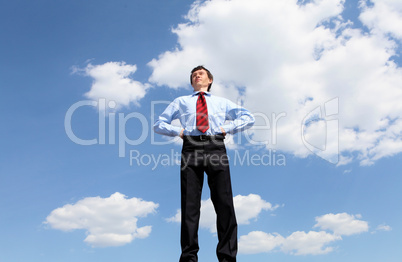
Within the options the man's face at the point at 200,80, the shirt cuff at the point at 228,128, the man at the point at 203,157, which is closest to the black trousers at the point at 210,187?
the man at the point at 203,157

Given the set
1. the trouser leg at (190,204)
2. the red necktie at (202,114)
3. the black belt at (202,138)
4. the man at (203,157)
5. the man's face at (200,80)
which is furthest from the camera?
the man's face at (200,80)

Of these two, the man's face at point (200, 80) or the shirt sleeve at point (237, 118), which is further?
the man's face at point (200, 80)

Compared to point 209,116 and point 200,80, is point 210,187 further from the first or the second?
point 200,80

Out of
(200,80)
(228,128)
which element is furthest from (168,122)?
(228,128)

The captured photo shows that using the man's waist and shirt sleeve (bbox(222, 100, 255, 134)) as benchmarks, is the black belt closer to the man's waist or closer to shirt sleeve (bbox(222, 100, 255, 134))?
the man's waist

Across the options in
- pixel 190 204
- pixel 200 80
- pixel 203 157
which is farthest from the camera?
pixel 200 80

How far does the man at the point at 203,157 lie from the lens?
20.4ft

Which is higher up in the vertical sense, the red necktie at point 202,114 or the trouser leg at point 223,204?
the red necktie at point 202,114

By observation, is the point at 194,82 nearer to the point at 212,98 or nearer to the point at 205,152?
the point at 212,98

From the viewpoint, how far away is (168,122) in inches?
284

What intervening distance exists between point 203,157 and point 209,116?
89 centimetres

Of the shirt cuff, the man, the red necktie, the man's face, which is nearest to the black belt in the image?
the man

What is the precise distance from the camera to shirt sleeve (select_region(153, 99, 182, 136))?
6.87 metres

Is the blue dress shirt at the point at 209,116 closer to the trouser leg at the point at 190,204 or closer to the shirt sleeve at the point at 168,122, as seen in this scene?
the shirt sleeve at the point at 168,122
